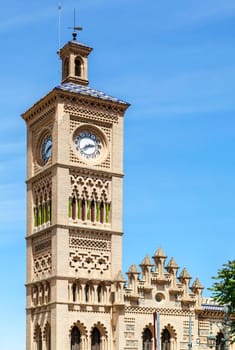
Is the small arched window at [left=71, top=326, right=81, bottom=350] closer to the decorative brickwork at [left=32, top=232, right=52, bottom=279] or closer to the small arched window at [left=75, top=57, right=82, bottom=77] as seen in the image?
the decorative brickwork at [left=32, top=232, right=52, bottom=279]

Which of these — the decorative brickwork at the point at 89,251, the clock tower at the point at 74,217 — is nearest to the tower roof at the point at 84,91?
the clock tower at the point at 74,217

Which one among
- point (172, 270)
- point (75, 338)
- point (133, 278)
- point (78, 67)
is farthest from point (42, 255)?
point (78, 67)

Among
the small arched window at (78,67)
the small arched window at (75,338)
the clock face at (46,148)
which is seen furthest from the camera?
the small arched window at (78,67)

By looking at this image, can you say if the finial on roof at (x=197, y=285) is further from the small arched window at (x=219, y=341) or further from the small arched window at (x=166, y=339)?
the small arched window at (x=219, y=341)

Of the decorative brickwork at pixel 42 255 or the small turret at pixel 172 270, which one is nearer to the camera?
the decorative brickwork at pixel 42 255

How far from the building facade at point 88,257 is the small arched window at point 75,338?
9 cm

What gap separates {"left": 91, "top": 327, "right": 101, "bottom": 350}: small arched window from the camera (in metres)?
69.4

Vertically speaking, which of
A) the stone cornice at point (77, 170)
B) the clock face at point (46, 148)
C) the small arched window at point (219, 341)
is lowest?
the small arched window at point (219, 341)

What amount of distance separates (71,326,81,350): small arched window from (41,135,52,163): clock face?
16082 mm

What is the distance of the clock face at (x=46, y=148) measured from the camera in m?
73.7

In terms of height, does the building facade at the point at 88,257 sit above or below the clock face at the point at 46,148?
below

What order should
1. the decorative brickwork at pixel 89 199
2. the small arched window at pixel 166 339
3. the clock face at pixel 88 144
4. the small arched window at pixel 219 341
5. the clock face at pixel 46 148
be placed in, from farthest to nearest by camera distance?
the small arched window at pixel 219 341
the clock face at pixel 46 148
the clock face at pixel 88 144
the small arched window at pixel 166 339
the decorative brickwork at pixel 89 199

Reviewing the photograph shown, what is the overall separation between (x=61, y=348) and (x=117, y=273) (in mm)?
8709

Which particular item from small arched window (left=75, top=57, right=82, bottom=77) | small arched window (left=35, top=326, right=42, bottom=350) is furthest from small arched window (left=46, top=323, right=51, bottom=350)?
small arched window (left=75, top=57, right=82, bottom=77)
